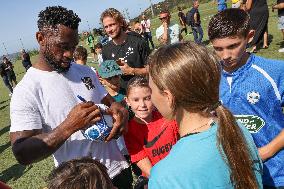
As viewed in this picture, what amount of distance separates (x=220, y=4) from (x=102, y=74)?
992 cm

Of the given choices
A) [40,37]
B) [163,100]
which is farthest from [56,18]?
[163,100]

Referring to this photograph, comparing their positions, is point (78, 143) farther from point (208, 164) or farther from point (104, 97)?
point (208, 164)

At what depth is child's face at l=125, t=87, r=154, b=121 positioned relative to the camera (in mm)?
3330

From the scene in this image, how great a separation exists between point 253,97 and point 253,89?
0.06 meters

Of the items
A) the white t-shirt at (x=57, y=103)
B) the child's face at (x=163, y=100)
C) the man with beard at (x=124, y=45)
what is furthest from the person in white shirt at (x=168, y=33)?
the child's face at (x=163, y=100)

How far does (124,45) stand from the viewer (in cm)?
521

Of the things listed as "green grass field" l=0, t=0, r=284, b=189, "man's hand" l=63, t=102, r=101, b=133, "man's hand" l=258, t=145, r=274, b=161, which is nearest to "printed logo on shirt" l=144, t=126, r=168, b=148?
"man's hand" l=63, t=102, r=101, b=133

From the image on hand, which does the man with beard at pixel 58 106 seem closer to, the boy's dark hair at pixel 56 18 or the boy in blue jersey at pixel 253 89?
the boy's dark hair at pixel 56 18

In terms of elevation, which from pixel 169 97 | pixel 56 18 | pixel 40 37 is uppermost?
pixel 56 18

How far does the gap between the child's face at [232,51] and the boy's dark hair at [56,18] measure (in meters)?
1.23

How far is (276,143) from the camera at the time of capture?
2.37m

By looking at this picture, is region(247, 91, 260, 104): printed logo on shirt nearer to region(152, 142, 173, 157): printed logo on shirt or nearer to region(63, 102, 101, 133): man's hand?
region(152, 142, 173, 157): printed logo on shirt

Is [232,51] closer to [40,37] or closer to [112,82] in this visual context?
[40,37]

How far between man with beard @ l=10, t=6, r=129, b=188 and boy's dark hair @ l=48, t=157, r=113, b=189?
0.50m
